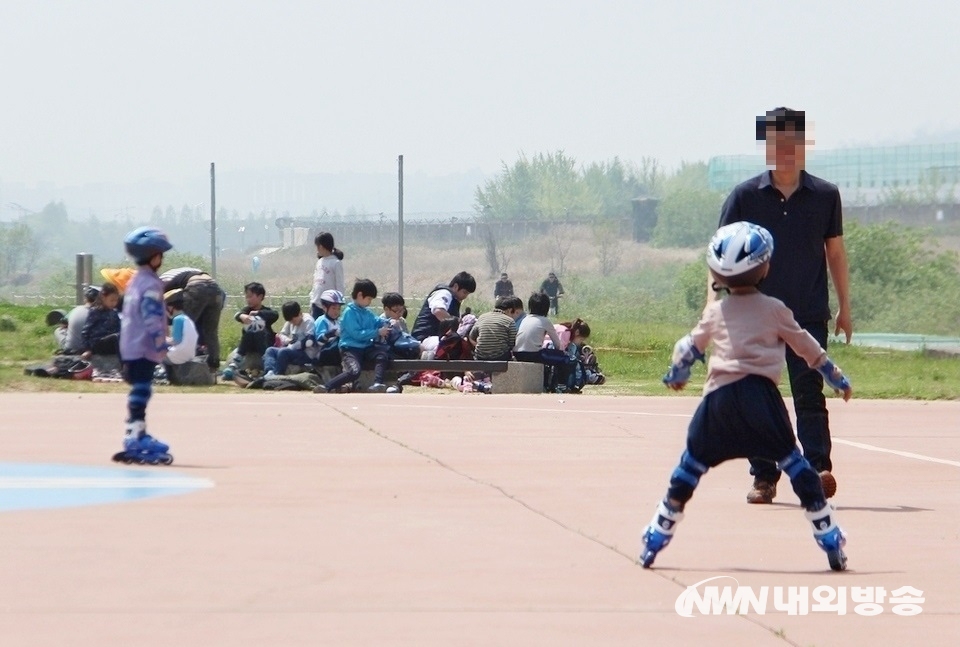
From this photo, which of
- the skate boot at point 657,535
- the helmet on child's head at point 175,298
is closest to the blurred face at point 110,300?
the helmet on child's head at point 175,298

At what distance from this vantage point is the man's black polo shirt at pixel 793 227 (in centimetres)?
895

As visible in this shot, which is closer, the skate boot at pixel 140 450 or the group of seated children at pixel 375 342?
the skate boot at pixel 140 450

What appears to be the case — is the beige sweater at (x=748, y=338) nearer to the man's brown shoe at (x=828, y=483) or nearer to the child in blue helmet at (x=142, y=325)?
the man's brown shoe at (x=828, y=483)

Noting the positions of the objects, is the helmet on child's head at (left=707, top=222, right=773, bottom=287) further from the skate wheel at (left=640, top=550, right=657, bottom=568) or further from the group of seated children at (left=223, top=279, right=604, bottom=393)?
the group of seated children at (left=223, top=279, right=604, bottom=393)

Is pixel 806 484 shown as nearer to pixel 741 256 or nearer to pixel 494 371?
pixel 741 256

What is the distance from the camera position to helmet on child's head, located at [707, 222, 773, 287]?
6.99m

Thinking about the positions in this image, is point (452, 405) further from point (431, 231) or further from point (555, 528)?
point (431, 231)

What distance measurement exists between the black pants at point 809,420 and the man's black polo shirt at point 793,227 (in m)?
0.17

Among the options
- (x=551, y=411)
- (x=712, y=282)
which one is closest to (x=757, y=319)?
(x=712, y=282)

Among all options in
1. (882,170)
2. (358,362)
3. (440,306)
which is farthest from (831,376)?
(882,170)

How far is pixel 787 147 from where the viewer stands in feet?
28.9

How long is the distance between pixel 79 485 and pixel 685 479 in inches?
149

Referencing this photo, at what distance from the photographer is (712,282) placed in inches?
300

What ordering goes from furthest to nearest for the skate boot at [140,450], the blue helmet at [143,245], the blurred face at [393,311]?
the blurred face at [393,311] → the blue helmet at [143,245] → the skate boot at [140,450]
